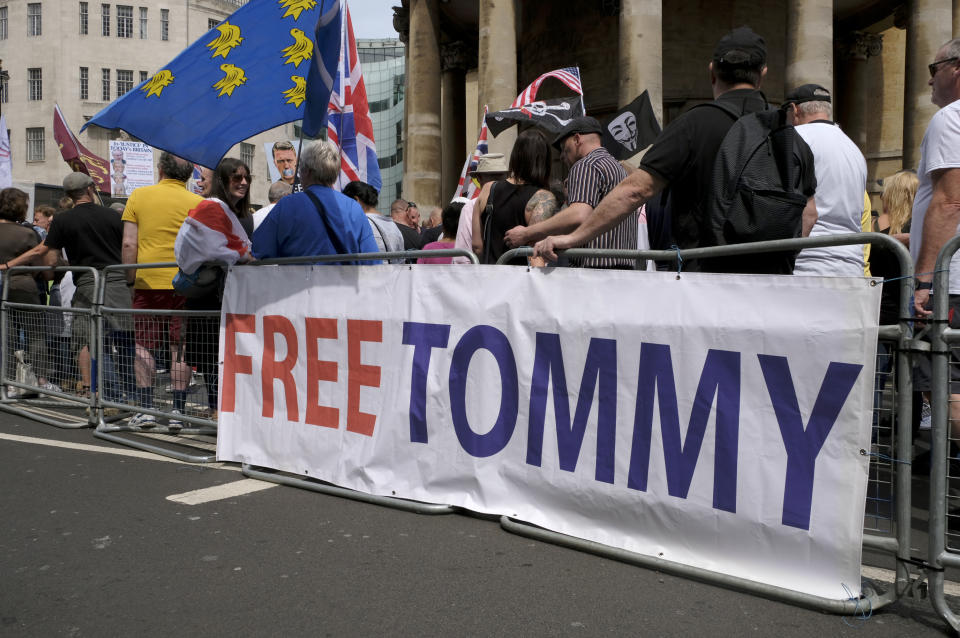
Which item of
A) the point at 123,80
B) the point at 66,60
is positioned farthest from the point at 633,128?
the point at 66,60

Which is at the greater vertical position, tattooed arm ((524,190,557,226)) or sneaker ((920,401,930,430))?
tattooed arm ((524,190,557,226))

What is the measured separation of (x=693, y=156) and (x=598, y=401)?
1.35 m

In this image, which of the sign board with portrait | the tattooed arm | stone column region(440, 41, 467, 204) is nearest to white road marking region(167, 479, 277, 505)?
the tattooed arm

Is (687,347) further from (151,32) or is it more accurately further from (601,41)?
(151,32)

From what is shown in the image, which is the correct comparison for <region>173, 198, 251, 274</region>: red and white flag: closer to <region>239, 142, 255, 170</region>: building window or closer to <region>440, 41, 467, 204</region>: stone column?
<region>440, 41, 467, 204</region>: stone column

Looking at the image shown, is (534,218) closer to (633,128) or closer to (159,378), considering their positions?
(159,378)

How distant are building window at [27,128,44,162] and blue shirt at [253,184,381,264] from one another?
227 ft

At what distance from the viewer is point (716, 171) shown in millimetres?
4168

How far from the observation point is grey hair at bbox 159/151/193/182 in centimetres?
715

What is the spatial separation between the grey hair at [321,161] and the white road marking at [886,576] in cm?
394

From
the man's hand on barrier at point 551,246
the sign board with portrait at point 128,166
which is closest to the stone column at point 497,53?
the man's hand on barrier at point 551,246

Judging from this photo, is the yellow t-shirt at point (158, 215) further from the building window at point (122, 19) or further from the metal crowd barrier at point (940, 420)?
the building window at point (122, 19)

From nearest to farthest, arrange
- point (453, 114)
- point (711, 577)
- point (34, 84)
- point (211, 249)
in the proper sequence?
1. point (711, 577)
2. point (211, 249)
3. point (453, 114)
4. point (34, 84)

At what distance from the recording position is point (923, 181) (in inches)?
184
